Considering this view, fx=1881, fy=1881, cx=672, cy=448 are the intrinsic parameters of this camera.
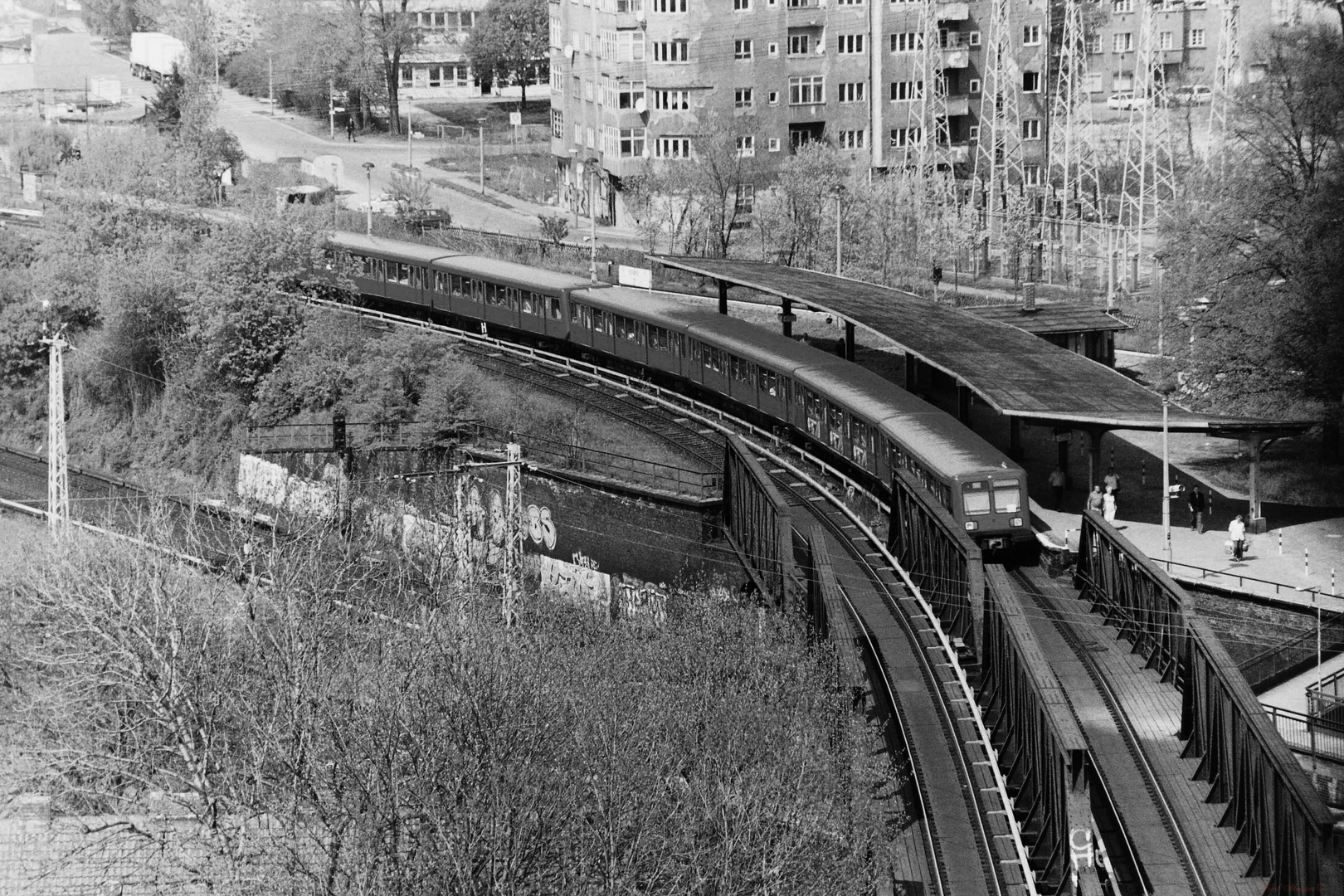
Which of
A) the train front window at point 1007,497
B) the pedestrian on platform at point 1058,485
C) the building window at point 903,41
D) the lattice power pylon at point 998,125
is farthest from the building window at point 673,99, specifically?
the train front window at point 1007,497

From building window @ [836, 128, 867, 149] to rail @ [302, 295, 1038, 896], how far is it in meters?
24.9

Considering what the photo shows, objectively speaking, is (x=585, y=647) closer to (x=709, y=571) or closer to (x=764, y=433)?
(x=709, y=571)

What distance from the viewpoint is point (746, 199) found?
81.7 meters

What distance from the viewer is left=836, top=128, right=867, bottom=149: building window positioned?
3383 inches

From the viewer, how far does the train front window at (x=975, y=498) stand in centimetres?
3831

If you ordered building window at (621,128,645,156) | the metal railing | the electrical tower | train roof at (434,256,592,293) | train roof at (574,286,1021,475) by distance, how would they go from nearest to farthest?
the metal railing < train roof at (574,286,1021,475) < train roof at (434,256,592,293) < the electrical tower < building window at (621,128,645,156)

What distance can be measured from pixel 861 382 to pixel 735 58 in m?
41.1

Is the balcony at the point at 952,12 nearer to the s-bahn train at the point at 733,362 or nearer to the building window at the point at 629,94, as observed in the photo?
the building window at the point at 629,94

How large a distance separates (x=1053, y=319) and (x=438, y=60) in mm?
69305

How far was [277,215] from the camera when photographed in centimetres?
6800

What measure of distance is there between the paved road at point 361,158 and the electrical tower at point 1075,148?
1909cm

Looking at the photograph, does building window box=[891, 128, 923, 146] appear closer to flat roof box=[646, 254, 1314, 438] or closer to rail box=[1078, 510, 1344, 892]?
flat roof box=[646, 254, 1314, 438]

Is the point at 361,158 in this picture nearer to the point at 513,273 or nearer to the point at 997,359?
the point at 513,273

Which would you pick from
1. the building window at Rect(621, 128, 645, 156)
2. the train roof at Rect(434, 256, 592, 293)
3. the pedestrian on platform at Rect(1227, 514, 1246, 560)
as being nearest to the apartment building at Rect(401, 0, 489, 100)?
the building window at Rect(621, 128, 645, 156)
